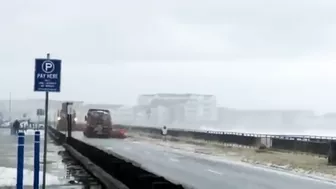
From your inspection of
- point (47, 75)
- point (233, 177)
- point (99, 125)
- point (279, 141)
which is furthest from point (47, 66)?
point (99, 125)

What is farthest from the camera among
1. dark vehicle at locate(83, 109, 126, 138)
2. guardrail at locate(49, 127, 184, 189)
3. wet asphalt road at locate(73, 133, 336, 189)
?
dark vehicle at locate(83, 109, 126, 138)

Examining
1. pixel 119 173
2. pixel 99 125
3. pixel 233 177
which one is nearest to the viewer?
pixel 119 173

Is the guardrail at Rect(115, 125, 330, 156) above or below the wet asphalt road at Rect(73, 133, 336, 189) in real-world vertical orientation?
above

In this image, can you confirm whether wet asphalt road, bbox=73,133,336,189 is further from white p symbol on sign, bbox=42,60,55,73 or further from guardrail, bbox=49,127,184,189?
white p symbol on sign, bbox=42,60,55,73

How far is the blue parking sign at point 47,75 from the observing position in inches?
547

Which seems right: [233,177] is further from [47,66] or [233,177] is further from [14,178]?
[47,66]

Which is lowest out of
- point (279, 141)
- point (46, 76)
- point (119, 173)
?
point (119, 173)

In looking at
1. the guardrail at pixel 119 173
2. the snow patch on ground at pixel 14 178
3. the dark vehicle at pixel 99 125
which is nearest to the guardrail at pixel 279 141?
the dark vehicle at pixel 99 125

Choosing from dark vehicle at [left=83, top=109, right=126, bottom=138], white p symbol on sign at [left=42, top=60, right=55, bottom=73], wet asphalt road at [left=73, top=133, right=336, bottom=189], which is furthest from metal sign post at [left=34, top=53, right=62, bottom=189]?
dark vehicle at [left=83, top=109, right=126, bottom=138]

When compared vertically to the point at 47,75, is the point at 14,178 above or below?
below

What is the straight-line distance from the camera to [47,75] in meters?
14.0

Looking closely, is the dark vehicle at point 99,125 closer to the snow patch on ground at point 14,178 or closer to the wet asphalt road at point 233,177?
the wet asphalt road at point 233,177

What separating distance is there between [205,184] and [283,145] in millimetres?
23563

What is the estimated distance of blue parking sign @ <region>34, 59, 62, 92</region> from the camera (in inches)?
547
